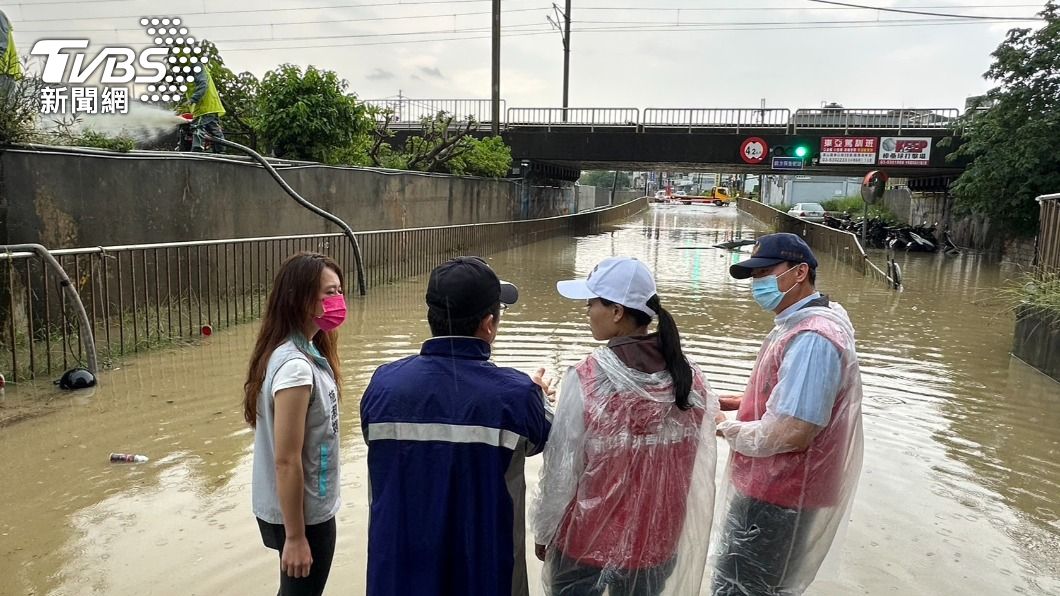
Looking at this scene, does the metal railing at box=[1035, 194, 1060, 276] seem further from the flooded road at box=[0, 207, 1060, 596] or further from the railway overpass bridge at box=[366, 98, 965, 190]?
the railway overpass bridge at box=[366, 98, 965, 190]

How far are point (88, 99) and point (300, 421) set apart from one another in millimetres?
10160

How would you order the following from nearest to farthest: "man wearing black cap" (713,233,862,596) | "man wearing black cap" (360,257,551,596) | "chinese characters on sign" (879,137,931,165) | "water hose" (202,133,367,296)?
"man wearing black cap" (360,257,551,596), "man wearing black cap" (713,233,862,596), "water hose" (202,133,367,296), "chinese characters on sign" (879,137,931,165)

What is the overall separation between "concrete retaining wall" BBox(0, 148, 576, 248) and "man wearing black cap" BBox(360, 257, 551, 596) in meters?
6.18

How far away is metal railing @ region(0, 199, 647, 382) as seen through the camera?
19.3ft

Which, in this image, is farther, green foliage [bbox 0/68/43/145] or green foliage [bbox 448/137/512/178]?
green foliage [bbox 448/137/512/178]

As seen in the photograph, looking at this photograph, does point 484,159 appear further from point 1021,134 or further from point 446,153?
point 1021,134

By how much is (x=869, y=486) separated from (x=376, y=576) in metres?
3.79

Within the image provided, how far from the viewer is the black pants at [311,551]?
226 centimetres

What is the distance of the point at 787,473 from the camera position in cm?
235

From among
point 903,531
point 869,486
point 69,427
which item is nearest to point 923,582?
point 903,531

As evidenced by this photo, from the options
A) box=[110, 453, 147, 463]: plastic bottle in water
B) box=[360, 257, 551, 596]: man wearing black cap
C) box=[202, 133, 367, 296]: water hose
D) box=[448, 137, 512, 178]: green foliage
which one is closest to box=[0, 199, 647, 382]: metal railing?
box=[202, 133, 367, 296]: water hose

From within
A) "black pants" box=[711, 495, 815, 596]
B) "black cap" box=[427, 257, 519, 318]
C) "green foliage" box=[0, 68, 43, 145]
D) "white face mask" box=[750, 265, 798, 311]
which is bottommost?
"black pants" box=[711, 495, 815, 596]

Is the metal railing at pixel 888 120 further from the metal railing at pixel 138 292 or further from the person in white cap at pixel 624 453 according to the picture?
the person in white cap at pixel 624 453

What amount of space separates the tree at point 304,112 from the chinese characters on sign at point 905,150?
17.7 meters
